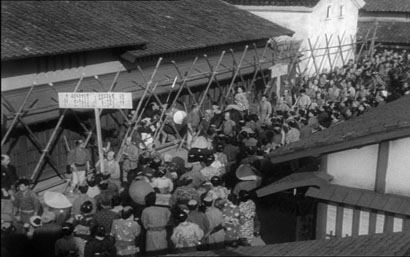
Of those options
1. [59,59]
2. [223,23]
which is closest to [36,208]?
[59,59]

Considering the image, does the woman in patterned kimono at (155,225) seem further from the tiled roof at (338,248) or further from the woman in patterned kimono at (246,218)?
the tiled roof at (338,248)

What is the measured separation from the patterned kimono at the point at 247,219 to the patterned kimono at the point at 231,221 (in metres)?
0.07

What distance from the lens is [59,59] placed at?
19.9 feet

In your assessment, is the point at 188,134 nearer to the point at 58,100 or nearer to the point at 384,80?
the point at 58,100

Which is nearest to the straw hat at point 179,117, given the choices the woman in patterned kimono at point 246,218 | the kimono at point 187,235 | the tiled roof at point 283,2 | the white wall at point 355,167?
the woman in patterned kimono at point 246,218

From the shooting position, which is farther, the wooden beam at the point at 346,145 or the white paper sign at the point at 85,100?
the wooden beam at the point at 346,145

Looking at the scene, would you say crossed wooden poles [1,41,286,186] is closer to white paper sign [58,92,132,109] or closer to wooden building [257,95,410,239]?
white paper sign [58,92,132,109]

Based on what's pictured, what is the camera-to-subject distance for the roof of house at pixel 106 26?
503 centimetres

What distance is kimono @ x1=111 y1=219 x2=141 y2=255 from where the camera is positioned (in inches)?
281

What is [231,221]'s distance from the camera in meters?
8.01

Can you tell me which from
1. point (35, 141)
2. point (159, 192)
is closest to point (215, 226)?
point (159, 192)

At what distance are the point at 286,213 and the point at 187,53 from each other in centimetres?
330

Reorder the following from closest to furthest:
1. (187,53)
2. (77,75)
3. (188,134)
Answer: (77,75), (187,53), (188,134)

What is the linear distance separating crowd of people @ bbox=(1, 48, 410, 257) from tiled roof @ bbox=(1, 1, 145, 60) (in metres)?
1.02
